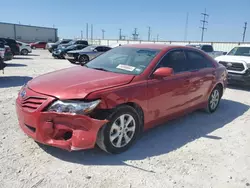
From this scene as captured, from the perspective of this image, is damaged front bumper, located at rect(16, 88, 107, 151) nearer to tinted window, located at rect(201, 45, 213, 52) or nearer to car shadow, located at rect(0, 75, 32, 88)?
car shadow, located at rect(0, 75, 32, 88)

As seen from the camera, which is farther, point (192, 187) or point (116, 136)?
point (116, 136)

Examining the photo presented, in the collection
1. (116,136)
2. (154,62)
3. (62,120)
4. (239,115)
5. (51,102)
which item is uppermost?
(154,62)

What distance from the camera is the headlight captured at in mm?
3053

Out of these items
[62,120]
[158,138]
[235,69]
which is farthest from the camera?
[235,69]

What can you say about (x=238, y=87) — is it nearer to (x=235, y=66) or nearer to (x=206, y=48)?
(x=235, y=66)

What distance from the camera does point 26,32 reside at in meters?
55.9

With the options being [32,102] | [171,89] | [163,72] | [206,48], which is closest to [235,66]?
[171,89]

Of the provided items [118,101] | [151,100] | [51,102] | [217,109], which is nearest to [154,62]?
[151,100]

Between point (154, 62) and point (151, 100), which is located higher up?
point (154, 62)

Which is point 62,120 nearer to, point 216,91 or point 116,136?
point 116,136

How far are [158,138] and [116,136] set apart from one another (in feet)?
3.27

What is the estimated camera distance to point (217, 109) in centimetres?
618

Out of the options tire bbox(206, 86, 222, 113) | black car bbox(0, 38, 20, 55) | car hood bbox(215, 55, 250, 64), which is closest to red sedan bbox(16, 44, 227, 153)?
tire bbox(206, 86, 222, 113)

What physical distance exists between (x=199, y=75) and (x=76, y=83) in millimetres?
2678
